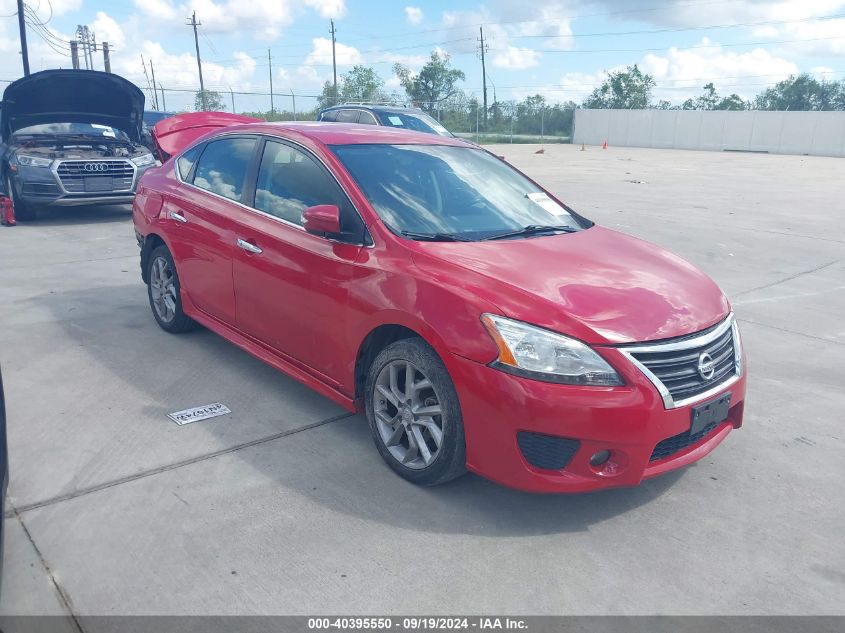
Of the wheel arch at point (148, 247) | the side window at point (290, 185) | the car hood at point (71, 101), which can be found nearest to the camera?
the side window at point (290, 185)

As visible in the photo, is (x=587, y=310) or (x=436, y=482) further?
(x=436, y=482)

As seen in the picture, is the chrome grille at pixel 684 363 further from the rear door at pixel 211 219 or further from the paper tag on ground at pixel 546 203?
Answer: the rear door at pixel 211 219

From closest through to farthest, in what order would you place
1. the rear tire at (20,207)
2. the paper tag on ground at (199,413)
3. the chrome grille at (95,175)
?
the paper tag on ground at (199,413), the chrome grille at (95,175), the rear tire at (20,207)

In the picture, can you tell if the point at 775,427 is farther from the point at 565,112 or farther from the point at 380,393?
the point at 565,112

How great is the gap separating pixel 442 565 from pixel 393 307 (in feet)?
3.83

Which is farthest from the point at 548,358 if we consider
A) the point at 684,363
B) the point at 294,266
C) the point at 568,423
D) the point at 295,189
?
the point at 295,189

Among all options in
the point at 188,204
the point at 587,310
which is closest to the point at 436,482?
the point at 587,310

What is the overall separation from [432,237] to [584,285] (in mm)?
810

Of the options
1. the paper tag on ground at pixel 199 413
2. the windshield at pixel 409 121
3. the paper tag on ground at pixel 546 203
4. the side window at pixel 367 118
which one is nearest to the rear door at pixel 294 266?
the paper tag on ground at pixel 199 413

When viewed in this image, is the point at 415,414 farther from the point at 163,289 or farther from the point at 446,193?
the point at 163,289

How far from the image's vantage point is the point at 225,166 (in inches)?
194

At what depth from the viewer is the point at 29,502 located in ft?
10.8

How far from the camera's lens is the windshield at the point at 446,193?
3893mm

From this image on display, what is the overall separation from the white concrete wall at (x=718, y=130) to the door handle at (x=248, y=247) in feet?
152
